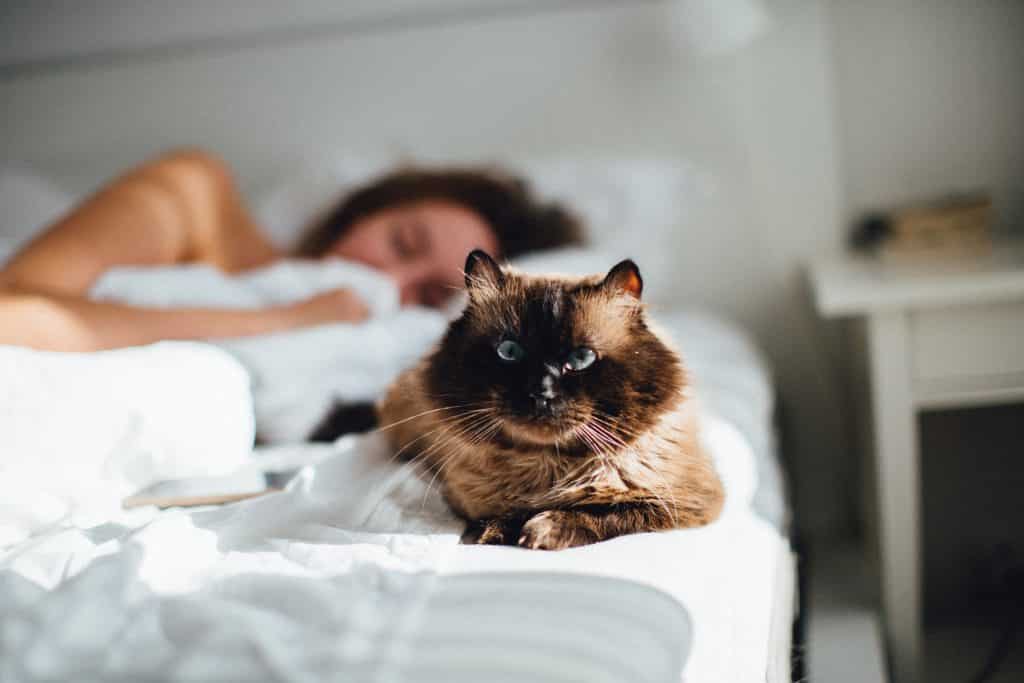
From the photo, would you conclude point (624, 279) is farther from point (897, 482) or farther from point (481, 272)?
point (897, 482)

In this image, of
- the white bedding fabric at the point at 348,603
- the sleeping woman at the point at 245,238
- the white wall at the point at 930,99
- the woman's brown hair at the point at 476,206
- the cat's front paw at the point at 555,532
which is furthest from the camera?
the white wall at the point at 930,99

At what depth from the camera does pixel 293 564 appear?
0.68 m

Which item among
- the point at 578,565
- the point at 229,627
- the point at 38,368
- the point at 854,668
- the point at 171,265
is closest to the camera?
the point at 229,627

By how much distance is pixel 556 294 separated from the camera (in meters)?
0.77

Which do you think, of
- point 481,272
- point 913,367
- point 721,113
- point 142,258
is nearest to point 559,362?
point 481,272

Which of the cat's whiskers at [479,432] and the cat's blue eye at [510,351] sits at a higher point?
the cat's blue eye at [510,351]

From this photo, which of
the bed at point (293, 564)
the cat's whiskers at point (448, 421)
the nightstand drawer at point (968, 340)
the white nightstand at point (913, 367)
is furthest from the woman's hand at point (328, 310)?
the nightstand drawer at point (968, 340)

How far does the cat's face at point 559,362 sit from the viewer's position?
2.42ft

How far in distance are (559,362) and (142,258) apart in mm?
1057

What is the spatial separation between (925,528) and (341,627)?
167 cm

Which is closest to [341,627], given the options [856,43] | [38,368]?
[38,368]

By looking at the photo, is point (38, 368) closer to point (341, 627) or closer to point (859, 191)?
point (341, 627)

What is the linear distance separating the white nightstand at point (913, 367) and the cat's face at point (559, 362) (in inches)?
28.2

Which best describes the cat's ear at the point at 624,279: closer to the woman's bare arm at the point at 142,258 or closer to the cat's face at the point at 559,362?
the cat's face at the point at 559,362
